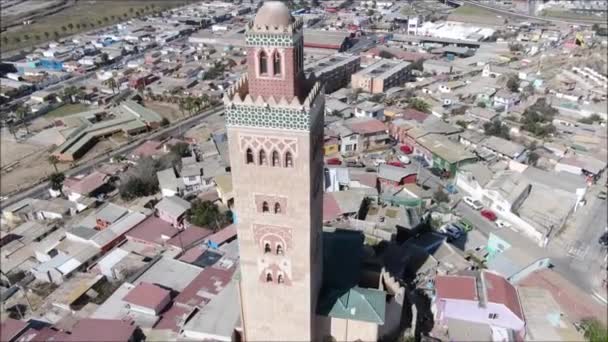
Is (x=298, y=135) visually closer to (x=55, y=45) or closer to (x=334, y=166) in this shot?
(x=334, y=166)

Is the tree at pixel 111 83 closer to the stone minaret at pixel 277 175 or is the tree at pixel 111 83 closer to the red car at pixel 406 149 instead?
the red car at pixel 406 149

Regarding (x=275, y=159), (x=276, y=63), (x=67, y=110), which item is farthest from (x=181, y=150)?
(x=276, y=63)

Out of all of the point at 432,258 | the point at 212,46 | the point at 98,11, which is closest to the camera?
the point at 432,258

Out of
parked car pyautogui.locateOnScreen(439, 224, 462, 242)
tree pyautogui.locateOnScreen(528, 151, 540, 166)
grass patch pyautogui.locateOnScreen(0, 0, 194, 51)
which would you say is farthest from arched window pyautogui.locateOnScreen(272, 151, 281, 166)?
grass patch pyautogui.locateOnScreen(0, 0, 194, 51)

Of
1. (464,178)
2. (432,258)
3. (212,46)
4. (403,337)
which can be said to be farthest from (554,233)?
(212,46)

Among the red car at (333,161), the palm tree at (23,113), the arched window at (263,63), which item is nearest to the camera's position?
the arched window at (263,63)

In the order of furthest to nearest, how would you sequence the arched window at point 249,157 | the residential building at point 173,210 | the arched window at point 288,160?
the residential building at point 173,210 < the arched window at point 249,157 < the arched window at point 288,160

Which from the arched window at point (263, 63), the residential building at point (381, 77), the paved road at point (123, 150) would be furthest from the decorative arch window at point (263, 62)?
the residential building at point (381, 77)
